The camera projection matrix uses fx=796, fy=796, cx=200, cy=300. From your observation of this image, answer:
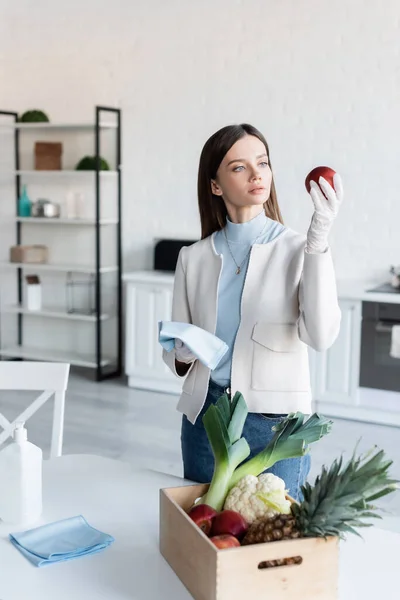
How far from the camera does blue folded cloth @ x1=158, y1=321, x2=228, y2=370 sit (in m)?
1.57

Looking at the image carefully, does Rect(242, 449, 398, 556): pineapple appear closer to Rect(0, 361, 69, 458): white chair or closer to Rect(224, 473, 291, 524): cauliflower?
Rect(224, 473, 291, 524): cauliflower

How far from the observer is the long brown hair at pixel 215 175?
1.82 metres

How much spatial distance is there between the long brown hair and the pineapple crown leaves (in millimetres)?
855

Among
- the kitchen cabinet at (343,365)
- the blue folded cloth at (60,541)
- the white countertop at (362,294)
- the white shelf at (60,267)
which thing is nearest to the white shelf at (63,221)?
the white shelf at (60,267)

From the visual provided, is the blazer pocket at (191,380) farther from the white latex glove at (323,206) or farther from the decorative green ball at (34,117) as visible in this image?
the decorative green ball at (34,117)

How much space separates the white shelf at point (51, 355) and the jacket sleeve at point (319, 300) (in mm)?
3972

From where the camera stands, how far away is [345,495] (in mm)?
1175

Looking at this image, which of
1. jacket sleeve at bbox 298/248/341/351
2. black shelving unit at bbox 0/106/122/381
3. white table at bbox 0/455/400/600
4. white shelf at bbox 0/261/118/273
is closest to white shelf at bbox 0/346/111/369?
black shelving unit at bbox 0/106/122/381

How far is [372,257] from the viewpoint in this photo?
4953mm

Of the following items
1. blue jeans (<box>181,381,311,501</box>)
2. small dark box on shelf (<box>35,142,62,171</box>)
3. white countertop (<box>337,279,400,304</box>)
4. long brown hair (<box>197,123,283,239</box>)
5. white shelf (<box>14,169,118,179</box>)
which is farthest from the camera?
small dark box on shelf (<box>35,142,62,171</box>)

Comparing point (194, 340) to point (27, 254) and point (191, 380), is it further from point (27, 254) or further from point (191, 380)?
point (27, 254)

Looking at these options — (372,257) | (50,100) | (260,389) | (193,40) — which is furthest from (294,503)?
(50,100)

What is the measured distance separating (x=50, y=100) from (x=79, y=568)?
16.5 ft

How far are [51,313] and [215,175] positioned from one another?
408 cm
